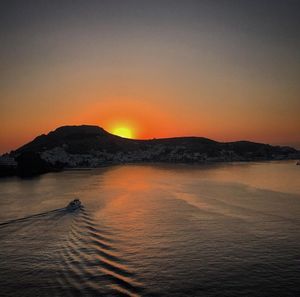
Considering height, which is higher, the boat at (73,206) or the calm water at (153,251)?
the boat at (73,206)

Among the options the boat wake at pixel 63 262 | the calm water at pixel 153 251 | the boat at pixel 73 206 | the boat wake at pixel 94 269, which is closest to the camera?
the boat wake at pixel 94 269

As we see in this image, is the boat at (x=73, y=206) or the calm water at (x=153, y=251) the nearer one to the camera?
the calm water at (x=153, y=251)

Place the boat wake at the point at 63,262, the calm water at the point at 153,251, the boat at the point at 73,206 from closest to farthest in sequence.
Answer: the boat wake at the point at 63,262
the calm water at the point at 153,251
the boat at the point at 73,206

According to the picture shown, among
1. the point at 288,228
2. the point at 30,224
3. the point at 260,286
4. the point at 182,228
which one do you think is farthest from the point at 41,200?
the point at 260,286

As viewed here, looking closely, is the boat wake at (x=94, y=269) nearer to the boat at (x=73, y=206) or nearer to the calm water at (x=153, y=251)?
the calm water at (x=153, y=251)

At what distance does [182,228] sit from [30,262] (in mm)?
15047

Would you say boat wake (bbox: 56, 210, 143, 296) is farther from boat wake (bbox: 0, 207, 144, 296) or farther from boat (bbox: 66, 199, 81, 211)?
boat (bbox: 66, 199, 81, 211)

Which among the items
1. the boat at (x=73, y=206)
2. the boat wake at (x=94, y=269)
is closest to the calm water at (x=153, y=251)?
the boat wake at (x=94, y=269)

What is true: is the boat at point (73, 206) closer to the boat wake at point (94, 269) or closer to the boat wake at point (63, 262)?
the boat wake at point (63, 262)

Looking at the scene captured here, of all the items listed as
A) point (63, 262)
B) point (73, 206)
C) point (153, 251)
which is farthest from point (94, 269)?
point (73, 206)

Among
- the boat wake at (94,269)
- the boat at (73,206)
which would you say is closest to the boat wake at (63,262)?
the boat wake at (94,269)

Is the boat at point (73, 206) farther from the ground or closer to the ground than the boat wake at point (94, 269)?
farther from the ground

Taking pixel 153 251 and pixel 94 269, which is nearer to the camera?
pixel 94 269

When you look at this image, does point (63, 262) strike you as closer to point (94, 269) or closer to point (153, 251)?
point (94, 269)
